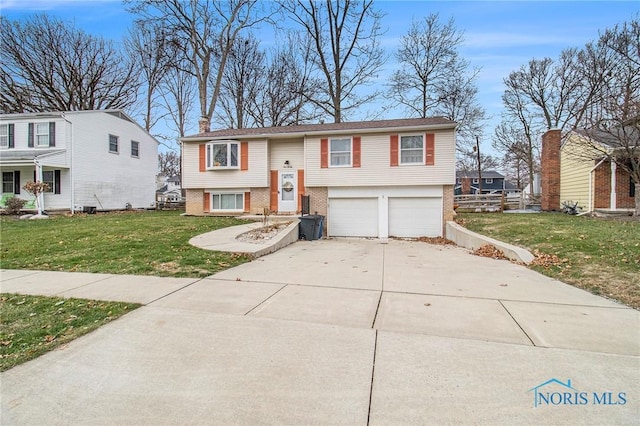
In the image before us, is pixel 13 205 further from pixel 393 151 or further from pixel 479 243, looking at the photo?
pixel 479 243

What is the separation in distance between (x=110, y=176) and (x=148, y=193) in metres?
3.58

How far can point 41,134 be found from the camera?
18.2 m

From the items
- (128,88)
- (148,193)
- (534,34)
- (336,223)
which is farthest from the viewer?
(128,88)

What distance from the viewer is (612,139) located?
1471cm

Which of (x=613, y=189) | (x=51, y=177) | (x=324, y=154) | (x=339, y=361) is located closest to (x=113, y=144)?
(x=51, y=177)

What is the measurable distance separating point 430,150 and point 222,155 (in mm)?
9746

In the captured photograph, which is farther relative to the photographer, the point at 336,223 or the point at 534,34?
the point at 336,223

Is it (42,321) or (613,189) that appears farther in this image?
(613,189)

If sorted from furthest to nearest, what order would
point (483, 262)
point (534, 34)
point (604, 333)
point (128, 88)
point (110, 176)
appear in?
point (128, 88) < point (110, 176) < point (534, 34) < point (483, 262) < point (604, 333)

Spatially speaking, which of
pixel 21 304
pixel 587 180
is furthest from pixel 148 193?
pixel 587 180

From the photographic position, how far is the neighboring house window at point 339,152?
14.5m

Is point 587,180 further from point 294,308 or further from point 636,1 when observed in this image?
point 294,308

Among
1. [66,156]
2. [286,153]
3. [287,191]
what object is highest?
[66,156]

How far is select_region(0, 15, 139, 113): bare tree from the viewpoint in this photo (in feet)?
74.3
